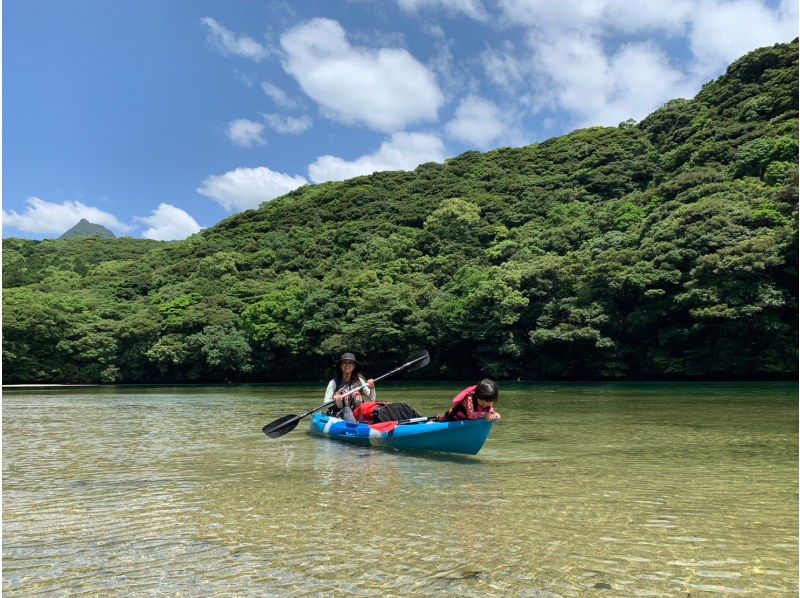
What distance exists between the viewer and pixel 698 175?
36094 mm

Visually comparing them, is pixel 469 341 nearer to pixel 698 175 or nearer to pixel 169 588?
pixel 698 175

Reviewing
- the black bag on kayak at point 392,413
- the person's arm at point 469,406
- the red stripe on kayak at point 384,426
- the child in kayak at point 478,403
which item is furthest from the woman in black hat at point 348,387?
the person's arm at point 469,406

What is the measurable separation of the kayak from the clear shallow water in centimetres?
24

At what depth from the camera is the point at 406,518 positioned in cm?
473

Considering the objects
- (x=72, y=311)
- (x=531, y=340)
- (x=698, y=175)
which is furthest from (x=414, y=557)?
(x=72, y=311)

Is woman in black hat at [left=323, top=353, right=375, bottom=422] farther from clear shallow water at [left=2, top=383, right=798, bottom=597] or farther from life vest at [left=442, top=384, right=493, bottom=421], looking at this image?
life vest at [left=442, top=384, right=493, bottom=421]

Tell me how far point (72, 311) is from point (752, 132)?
4676cm

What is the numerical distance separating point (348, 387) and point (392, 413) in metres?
1.29

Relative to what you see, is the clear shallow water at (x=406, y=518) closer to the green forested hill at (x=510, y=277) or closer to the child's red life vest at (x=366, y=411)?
the child's red life vest at (x=366, y=411)

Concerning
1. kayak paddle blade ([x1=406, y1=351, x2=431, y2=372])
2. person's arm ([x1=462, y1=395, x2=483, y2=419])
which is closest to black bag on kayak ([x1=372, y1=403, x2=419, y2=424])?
person's arm ([x1=462, y1=395, x2=483, y2=419])

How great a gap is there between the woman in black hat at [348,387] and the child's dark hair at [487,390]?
2.86 m

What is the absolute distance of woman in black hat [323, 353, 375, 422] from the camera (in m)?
9.79

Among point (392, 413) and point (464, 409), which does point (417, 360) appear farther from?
point (464, 409)

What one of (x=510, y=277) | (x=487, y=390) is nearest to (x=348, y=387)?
(x=487, y=390)
